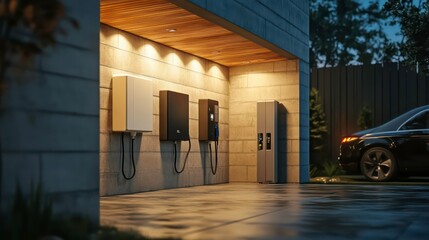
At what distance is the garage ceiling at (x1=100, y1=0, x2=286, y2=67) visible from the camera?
29.7 ft

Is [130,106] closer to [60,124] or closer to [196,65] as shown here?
[196,65]

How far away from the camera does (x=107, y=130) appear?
32.6 ft

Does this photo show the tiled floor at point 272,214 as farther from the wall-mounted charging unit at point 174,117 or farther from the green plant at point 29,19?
the green plant at point 29,19

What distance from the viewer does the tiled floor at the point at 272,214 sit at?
17.7 feet

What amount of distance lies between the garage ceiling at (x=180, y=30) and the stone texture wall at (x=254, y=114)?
1.47ft

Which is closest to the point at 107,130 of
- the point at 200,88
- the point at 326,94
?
the point at 200,88

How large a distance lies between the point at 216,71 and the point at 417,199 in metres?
5.98

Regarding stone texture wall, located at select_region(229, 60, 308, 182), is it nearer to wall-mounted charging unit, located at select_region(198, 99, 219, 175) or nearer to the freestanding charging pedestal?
the freestanding charging pedestal

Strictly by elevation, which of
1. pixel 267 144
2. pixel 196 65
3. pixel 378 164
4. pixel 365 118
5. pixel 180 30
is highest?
pixel 180 30

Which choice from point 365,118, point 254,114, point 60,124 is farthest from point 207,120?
point 60,124

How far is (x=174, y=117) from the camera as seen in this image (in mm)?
11602

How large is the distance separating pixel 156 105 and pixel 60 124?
19.4ft

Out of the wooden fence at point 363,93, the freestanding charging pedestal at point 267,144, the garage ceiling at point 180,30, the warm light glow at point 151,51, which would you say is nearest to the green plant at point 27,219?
the garage ceiling at point 180,30

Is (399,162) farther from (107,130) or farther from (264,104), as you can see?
(107,130)
